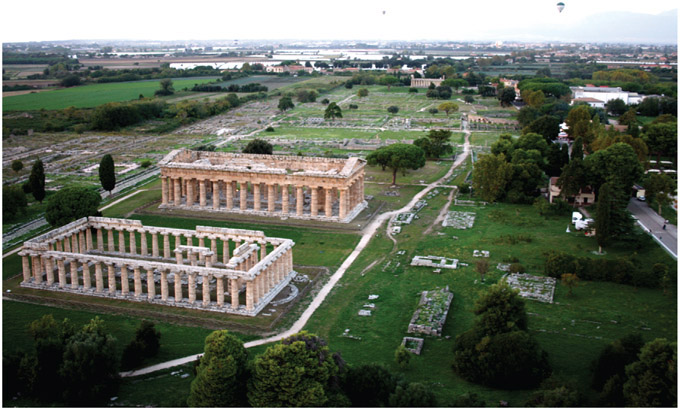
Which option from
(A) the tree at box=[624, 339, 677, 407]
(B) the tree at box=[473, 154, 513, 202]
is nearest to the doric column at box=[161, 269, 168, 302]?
(A) the tree at box=[624, 339, 677, 407]

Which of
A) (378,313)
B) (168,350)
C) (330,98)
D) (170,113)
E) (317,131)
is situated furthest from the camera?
(330,98)

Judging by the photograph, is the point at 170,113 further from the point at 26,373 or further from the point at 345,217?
the point at 26,373

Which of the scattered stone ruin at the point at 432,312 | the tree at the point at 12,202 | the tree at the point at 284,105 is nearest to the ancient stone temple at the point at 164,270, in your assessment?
the scattered stone ruin at the point at 432,312

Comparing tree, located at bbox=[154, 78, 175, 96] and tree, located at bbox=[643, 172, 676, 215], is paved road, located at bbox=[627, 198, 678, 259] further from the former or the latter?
tree, located at bbox=[154, 78, 175, 96]

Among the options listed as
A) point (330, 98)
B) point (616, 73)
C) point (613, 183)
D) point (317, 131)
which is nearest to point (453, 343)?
point (613, 183)

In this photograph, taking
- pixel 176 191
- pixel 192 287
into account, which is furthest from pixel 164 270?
pixel 176 191
